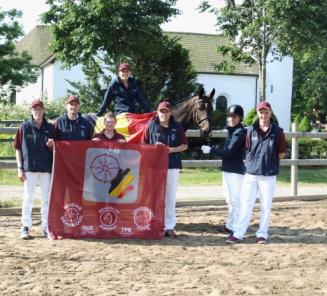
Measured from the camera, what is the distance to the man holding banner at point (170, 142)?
816 cm

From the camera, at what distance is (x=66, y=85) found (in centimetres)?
3828

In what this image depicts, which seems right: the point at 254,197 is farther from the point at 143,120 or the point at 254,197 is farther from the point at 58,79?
the point at 58,79

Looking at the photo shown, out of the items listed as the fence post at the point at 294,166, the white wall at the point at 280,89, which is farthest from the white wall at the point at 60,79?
the fence post at the point at 294,166

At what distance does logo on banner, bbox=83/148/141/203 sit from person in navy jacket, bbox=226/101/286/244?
161 centimetres

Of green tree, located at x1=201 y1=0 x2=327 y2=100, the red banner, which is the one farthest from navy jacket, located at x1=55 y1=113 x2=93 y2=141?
green tree, located at x1=201 y1=0 x2=327 y2=100

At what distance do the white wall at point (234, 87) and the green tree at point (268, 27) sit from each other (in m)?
16.5

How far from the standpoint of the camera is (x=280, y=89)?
47531 millimetres

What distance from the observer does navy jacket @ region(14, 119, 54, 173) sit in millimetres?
7773

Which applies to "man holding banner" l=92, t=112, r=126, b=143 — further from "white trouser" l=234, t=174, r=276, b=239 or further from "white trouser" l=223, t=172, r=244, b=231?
"white trouser" l=234, t=174, r=276, b=239

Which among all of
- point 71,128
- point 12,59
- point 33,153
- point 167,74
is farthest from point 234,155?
point 12,59

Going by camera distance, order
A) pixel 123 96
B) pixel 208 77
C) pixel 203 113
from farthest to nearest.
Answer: pixel 208 77 → pixel 123 96 → pixel 203 113

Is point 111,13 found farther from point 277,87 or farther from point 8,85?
point 277,87

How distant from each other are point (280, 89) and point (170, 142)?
4084 centimetres

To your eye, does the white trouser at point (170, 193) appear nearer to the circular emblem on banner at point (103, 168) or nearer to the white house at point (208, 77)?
the circular emblem on banner at point (103, 168)
